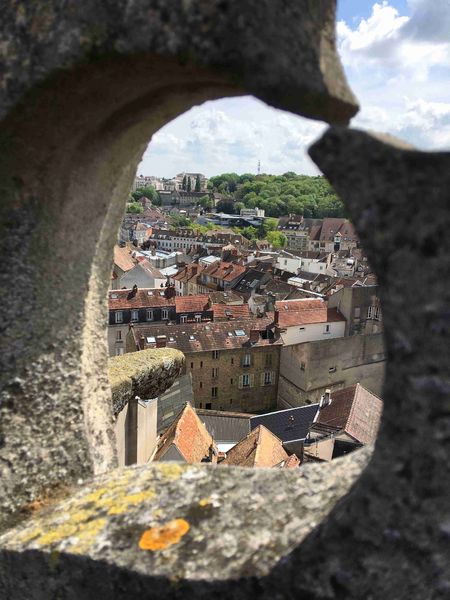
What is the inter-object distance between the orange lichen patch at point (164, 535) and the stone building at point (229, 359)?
3443 centimetres

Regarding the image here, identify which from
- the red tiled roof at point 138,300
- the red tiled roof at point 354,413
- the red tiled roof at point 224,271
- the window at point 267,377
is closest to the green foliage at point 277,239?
the red tiled roof at point 224,271

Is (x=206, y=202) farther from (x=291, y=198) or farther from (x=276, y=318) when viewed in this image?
(x=276, y=318)

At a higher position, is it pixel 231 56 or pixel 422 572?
pixel 231 56

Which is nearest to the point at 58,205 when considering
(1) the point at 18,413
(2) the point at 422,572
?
(1) the point at 18,413

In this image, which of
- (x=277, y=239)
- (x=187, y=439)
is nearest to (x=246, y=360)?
(x=187, y=439)

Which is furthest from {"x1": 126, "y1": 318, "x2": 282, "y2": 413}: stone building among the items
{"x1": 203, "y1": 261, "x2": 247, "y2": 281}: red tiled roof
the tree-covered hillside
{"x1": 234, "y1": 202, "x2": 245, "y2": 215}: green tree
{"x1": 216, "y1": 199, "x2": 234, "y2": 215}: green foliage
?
{"x1": 216, "y1": 199, "x2": 234, "y2": 215}: green foliage

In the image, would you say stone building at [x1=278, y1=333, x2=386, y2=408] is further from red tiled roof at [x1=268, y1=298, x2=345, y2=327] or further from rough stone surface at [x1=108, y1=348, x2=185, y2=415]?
rough stone surface at [x1=108, y1=348, x2=185, y2=415]

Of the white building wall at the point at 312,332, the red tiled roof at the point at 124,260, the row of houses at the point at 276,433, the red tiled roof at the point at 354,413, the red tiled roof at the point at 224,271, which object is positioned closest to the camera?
the row of houses at the point at 276,433

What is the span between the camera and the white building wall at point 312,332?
1586 inches

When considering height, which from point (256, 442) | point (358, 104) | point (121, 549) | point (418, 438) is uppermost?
point (358, 104)

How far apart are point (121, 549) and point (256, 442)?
1959 centimetres

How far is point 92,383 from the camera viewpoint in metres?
2.84

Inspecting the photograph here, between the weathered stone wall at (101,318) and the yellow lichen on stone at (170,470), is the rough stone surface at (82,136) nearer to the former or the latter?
the weathered stone wall at (101,318)

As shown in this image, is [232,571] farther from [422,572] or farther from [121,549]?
[422,572]
